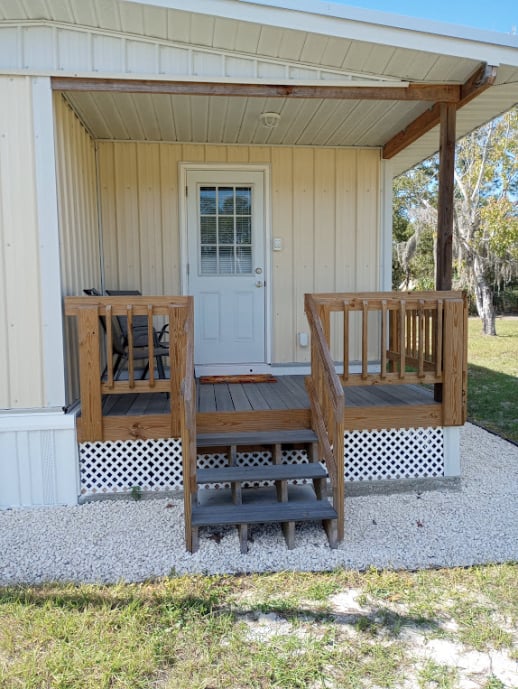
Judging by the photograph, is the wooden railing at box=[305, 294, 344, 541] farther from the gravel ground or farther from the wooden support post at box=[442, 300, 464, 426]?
the wooden support post at box=[442, 300, 464, 426]

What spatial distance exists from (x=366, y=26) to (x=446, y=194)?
1233 millimetres

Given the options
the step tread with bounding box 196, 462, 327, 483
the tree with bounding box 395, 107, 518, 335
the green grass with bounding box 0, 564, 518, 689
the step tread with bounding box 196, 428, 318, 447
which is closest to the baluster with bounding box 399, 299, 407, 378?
the step tread with bounding box 196, 428, 318, 447

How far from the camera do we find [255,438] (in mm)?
3383

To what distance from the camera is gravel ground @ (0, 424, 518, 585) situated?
2617 mm

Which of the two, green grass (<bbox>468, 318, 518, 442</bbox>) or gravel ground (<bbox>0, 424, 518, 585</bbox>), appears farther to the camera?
green grass (<bbox>468, 318, 518, 442</bbox>)

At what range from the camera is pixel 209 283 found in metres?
4.95

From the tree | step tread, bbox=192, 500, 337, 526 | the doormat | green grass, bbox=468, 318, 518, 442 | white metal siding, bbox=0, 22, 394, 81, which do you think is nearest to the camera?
step tread, bbox=192, 500, 337, 526

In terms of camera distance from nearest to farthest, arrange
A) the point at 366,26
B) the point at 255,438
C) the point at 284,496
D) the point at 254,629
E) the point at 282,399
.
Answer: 1. the point at 254,629
2. the point at 284,496
3. the point at 366,26
4. the point at 255,438
5. the point at 282,399

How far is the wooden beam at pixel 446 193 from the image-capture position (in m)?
3.67

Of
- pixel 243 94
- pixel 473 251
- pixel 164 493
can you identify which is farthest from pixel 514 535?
pixel 473 251

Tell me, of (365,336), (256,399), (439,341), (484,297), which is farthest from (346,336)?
(484,297)

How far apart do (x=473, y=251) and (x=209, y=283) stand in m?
9.67

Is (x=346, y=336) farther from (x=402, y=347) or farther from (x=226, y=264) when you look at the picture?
(x=226, y=264)

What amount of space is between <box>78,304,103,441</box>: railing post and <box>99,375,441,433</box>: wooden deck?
0.16 m
